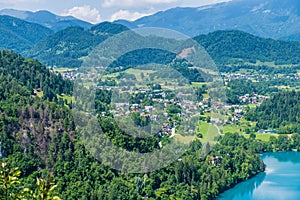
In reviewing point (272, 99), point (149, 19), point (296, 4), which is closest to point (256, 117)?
point (272, 99)

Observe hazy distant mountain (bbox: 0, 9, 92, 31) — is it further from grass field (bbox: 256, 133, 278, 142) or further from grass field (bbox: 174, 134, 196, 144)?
grass field (bbox: 174, 134, 196, 144)

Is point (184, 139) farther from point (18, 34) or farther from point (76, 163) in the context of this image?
point (18, 34)

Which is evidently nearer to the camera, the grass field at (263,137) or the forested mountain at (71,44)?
the grass field at (263,137)

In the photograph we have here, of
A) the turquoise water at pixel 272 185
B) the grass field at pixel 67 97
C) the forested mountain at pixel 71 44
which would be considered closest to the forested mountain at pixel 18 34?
the forested mountain at pixel 71 44

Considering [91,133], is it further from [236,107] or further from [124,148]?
[236,107]

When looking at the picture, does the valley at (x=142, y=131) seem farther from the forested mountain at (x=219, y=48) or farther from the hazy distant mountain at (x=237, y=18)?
the hazy distant mountain at (x=237, y=18)

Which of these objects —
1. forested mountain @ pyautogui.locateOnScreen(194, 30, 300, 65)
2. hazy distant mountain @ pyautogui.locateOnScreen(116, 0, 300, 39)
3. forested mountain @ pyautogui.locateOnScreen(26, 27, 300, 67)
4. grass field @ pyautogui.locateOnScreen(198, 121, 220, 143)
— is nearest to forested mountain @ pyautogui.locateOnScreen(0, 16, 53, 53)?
forested mountain @ pyautogui.locateOnScreen(26, 27, 300, 67)
